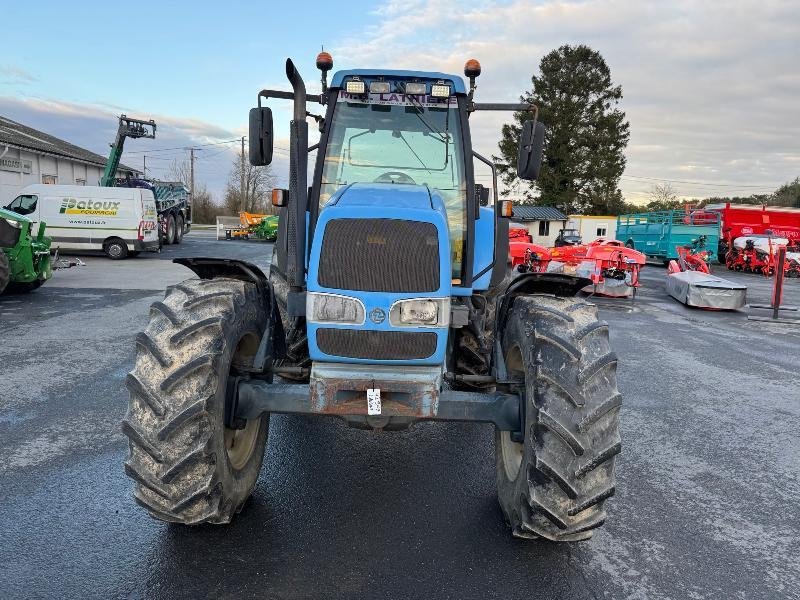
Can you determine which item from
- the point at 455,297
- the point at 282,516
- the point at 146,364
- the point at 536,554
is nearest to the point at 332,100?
the point at 455,297

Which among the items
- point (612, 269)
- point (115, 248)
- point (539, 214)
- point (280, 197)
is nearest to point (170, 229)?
point (115, 248)

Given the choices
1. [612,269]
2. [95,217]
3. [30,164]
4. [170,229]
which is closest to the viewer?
[612,269]

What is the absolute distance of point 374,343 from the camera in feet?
9.34

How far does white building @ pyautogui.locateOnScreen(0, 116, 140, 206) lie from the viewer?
22.5 m

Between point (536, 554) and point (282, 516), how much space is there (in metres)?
1.42

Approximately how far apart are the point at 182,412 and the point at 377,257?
1179 mm

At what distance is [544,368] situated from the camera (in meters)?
2.86

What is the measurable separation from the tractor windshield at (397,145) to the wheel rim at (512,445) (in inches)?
42.9

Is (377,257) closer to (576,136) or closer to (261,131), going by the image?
(261,131)

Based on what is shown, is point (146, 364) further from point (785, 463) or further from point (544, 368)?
point (785, 463)

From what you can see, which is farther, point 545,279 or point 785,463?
point 785,463

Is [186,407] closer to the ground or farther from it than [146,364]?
closer to the ground

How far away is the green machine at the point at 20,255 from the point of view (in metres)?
10.1

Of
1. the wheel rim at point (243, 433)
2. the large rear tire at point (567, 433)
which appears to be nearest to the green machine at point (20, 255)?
the wheel rim at point (243, 433)
